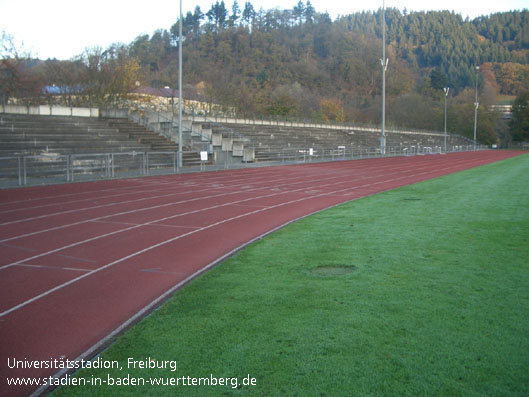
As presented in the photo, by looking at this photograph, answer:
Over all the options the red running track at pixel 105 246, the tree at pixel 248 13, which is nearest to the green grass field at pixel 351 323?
the red running track at pixel 105 246

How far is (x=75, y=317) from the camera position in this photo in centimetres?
569

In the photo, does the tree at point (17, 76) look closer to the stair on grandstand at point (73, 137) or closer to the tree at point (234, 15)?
the stair on grandstand at point (73, 137)

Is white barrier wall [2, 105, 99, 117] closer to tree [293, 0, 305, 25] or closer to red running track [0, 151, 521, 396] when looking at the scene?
red running track [0, 151, 521, 396]

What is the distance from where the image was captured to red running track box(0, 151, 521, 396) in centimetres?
535

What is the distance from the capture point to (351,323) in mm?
5125

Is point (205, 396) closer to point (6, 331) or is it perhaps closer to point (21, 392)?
point (21, 392)

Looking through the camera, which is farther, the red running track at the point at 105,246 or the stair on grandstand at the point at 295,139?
the stair on grandstand at the point at 295,139

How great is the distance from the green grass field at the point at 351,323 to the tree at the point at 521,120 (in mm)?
99604

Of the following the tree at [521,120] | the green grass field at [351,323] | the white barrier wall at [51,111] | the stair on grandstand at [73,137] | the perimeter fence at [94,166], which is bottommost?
the green grass field at [351,323]

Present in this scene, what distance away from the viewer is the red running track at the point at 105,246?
5.35 meters

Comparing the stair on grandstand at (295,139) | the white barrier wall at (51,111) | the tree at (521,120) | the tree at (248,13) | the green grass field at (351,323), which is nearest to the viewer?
the green grass field at (351,323)

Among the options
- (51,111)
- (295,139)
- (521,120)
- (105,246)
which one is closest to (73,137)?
(51,111)

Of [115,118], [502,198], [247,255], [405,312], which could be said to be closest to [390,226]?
[247,255]

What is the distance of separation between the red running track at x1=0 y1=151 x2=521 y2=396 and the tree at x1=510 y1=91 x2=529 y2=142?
294 ft
